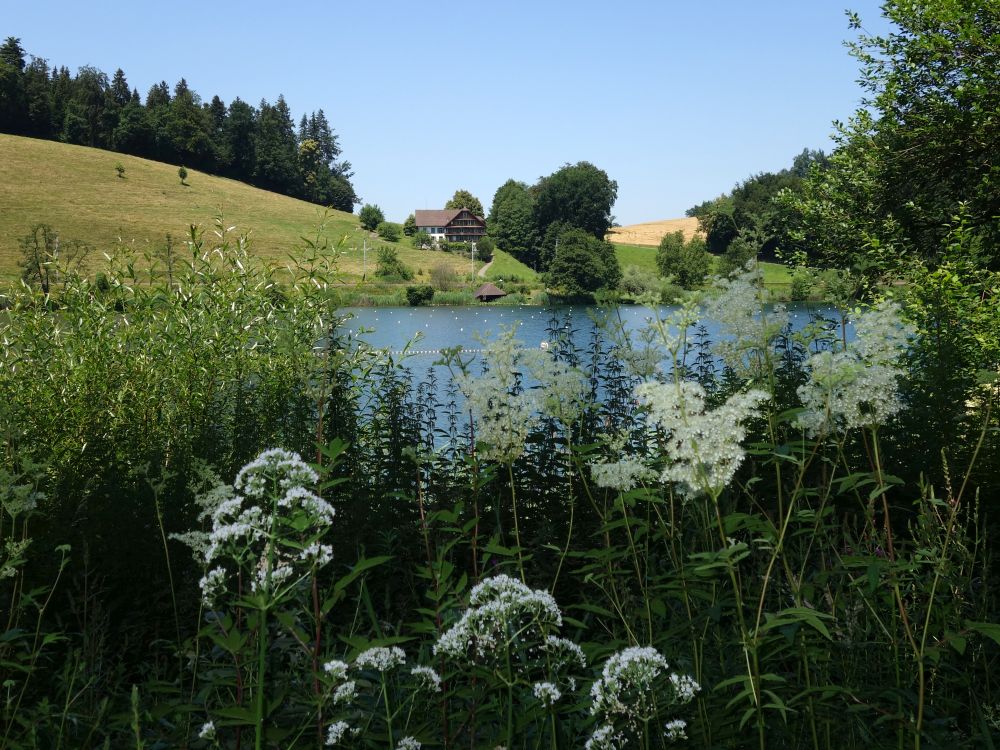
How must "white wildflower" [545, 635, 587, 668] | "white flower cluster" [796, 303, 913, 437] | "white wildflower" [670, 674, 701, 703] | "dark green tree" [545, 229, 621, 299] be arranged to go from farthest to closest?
"dark green tree" [545, 229, 621, 299]
"white flower cluster" [796, 303, 913, 437]
"white wildflower" [545, 635, 587, 668]
"white wildflower" [670, 674, 701, 703]

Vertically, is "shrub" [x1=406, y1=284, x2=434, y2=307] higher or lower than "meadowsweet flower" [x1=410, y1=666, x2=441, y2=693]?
higher

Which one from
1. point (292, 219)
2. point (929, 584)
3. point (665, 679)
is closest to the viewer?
point (665, 679)

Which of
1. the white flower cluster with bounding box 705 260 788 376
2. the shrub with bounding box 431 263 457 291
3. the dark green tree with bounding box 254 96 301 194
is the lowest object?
the white flower cluster with bounding box 705 260 788 376

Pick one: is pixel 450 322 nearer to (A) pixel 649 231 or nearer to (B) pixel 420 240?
(B) pixel 420 240

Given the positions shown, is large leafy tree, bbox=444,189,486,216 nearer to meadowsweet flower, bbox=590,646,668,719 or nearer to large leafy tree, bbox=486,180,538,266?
large leafy tree, bbox=486,180,538,266

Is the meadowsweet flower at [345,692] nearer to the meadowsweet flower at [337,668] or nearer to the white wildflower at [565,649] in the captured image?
the meadowsweet flower at [337,668]

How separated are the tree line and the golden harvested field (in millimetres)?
43405

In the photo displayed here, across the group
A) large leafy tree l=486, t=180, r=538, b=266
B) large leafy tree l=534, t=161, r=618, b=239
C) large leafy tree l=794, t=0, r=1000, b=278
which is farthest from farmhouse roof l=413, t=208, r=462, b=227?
large leafy tree l=794, t=0, r=1000, b=278

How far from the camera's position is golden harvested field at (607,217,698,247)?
104 m

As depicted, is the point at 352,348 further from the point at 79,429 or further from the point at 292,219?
the point at 292,219

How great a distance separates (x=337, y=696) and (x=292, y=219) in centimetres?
8810

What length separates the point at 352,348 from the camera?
6.72 meters

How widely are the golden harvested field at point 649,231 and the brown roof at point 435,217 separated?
25.1m

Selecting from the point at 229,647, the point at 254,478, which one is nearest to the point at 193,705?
the point at 229,647
